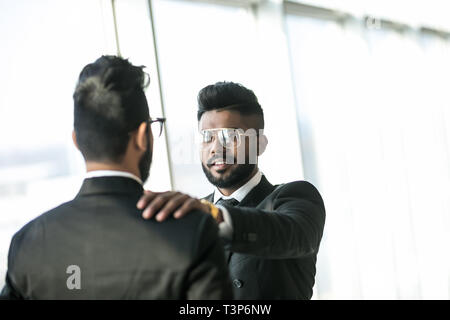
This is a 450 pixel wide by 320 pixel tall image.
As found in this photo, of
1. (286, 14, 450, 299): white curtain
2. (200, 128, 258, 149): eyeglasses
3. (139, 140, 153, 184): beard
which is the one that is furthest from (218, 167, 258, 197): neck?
(286, 14, 450, 299): white curtain

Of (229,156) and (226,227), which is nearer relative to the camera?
(226,227)

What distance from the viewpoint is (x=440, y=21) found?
616cm

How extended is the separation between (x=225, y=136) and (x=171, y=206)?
2.92ft

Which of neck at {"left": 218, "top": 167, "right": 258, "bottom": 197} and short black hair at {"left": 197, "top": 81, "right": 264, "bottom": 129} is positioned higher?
short black hair at {"left": 197, "top": 81, "right": 264, "bottom": 129}

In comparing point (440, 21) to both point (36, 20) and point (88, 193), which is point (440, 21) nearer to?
point (36, 20)

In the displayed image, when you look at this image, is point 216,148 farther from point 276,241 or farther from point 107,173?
point 107,173

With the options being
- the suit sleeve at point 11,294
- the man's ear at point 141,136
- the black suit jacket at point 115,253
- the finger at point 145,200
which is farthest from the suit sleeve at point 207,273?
the suit sleeve at point 11,294

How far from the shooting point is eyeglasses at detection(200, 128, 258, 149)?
202cm

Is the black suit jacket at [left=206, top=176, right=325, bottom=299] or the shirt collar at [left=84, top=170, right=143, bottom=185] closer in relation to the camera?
the shirt collar at [left=84, top=170, right=143, bottom=185]

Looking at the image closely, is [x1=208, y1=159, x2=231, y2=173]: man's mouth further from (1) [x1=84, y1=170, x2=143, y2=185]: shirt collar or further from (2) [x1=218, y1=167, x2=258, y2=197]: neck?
(1) [x1=84, y1=170, x2=143, y2=185]: shirt collar

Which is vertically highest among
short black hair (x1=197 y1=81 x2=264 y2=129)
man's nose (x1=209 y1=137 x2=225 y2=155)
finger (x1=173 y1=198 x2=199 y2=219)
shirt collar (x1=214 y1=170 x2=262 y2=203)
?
short black hair (x1=197 y1=81 x2=264 y2=129)

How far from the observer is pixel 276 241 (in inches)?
56.6

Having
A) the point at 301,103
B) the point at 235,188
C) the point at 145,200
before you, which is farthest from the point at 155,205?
the point at 301,103
